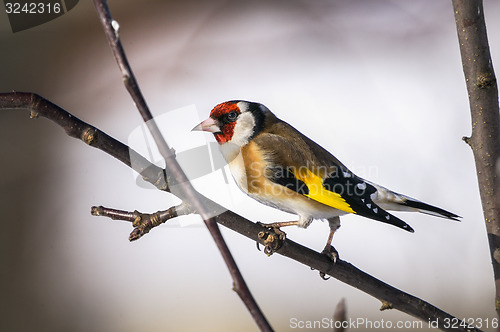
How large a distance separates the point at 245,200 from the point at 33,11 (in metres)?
0.80

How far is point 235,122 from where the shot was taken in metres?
1.16

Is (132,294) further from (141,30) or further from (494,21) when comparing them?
(494,21)

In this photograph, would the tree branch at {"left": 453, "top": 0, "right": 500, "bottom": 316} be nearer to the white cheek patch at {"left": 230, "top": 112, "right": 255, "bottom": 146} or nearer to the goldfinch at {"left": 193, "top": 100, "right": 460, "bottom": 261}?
the goldfinch at {"left": 193, "top": 100, "right": 460, "bottom": 261}

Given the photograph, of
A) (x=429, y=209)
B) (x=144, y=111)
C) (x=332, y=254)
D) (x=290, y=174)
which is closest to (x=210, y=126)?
(x=290, y=174)

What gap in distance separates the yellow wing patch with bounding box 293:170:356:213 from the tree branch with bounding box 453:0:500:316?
0.30m

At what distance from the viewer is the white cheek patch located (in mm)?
1167

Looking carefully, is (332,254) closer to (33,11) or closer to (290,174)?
(290,174)

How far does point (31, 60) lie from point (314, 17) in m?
0.92

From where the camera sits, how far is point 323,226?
176cm

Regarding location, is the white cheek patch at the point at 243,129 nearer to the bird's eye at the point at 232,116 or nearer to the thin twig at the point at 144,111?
the bird's eye at the point at 232,116

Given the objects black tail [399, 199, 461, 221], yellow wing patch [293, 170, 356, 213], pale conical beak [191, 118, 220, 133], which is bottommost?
black tail [399, 199, 461, 221]

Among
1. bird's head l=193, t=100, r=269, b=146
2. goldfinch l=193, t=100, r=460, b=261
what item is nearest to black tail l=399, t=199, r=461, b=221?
goldfinch l=193, t=100, r=460, b=261

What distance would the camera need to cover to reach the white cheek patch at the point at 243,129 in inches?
45.9

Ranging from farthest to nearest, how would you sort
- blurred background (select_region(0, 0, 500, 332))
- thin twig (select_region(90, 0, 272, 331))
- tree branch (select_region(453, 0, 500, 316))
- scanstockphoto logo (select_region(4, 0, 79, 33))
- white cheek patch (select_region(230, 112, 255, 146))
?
blurred background (select_region(0, 0, 500, 332)) < scanstockphoto logo (select_region(4, 0, 79, 33)) < white cheek patch (select_region(230, 112, 255, 146)) < tree branch (select_region(453, 0, 500, 316)) < thin twig (select_region(90, 0, 272, 331))
